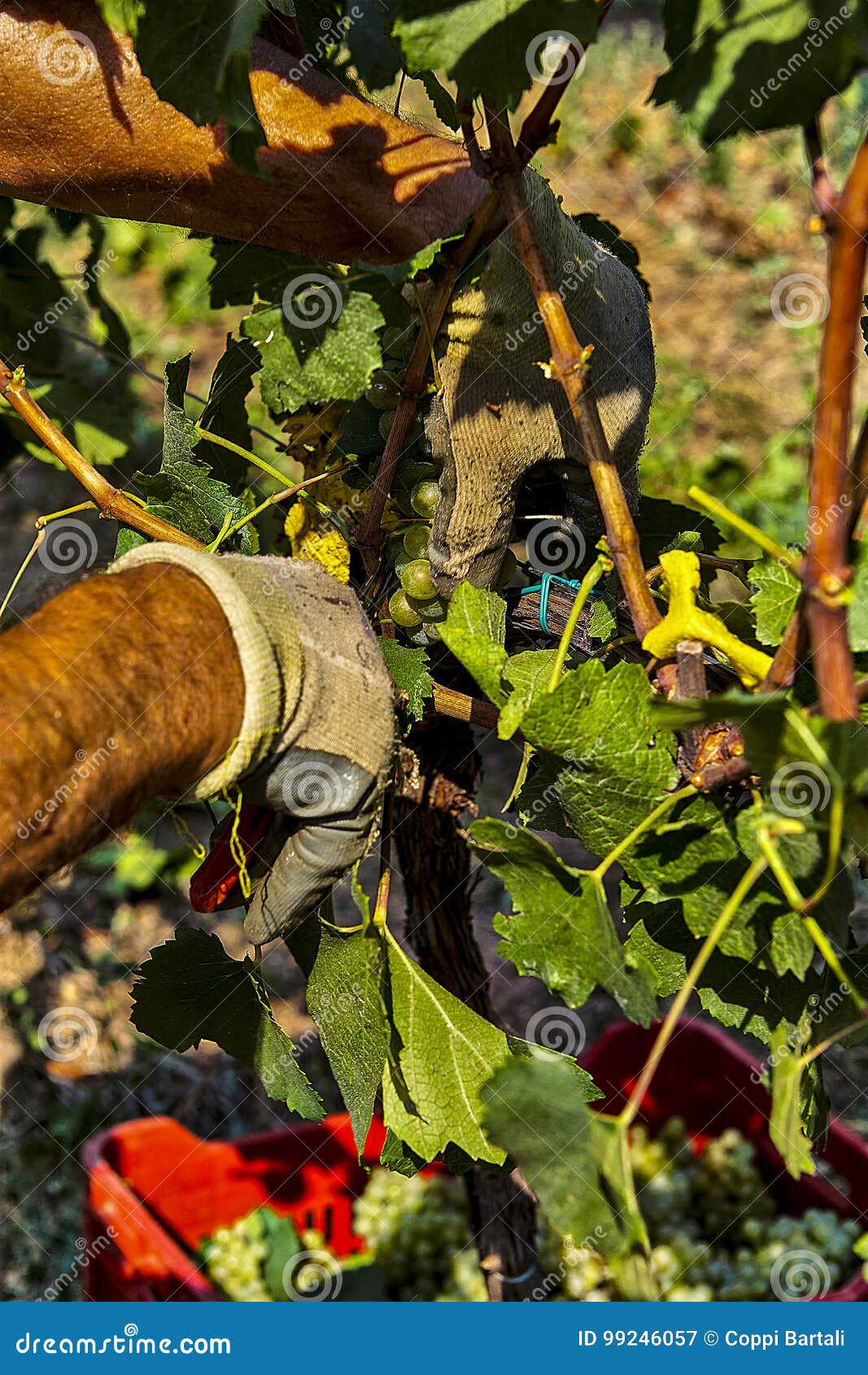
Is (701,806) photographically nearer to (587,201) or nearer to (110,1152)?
(110,1152)

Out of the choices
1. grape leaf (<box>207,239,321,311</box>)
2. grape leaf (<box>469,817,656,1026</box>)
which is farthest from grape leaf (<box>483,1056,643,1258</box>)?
grape leaf (<box>207,239,321,311</box>)

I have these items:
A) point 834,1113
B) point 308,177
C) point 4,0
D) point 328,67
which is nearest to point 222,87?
point 308,177

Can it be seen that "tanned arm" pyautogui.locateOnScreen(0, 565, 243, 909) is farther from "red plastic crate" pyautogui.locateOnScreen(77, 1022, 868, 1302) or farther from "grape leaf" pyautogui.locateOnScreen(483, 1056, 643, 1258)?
"red plastic crate" pyautogui.locateOnScreen(77, 1022, 868, 1302)

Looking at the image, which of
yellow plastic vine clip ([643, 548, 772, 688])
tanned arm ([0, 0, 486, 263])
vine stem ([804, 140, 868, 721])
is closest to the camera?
vine stem ([804, 140, 868, 721])

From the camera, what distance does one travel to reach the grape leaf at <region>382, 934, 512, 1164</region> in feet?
3.12

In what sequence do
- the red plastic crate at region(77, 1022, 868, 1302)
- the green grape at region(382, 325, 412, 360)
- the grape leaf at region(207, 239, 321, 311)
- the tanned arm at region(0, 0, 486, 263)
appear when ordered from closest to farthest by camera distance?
the tanned arm at region(0, 0, 486, 263), the green grape at region(382, 325, 412, 360), the grape leaf at region(207, 239, 321, 311), the red plastic crate at region(77, 1022, 868, 1302)

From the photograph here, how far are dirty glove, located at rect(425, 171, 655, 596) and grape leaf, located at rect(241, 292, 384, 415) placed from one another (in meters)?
0.06

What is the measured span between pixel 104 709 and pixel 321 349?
15.8 inches

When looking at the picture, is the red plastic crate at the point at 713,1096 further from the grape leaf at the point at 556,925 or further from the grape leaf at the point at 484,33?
the grape leaf at the point at 484,33

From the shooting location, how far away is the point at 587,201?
3.57 meters

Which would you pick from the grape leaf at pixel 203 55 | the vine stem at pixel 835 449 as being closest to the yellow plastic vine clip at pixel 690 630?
the vine stem at pixel 835 449

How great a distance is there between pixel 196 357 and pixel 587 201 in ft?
4.37

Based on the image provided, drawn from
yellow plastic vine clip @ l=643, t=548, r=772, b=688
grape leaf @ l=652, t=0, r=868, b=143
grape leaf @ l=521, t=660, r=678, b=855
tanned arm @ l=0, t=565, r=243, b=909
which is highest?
grape leaf @ l=652, t=0, r=868, b=143

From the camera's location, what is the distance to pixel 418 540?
3.45ft
